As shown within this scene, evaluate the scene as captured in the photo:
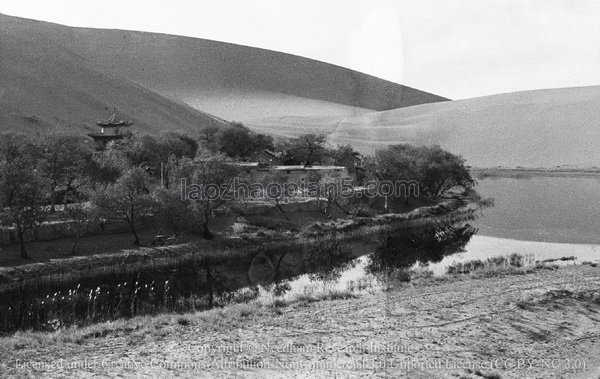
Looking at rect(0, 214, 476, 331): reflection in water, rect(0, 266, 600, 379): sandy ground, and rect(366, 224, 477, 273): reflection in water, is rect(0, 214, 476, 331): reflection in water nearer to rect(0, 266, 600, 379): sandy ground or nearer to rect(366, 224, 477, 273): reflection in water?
rect(366, 224, 477, 273): reflection in water

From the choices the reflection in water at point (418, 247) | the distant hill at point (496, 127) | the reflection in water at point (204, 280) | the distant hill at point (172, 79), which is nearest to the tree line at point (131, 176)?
the reflection in water at point (204, 280)

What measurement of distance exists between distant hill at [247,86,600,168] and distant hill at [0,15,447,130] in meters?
18.1

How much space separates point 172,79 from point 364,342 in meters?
120

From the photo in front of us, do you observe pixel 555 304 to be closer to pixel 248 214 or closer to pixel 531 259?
pixel 531 259

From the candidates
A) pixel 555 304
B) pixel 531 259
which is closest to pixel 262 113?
pixel 531 259

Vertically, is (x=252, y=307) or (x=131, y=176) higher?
(x=131, y=176)

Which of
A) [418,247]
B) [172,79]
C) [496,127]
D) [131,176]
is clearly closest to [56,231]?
[131,176]

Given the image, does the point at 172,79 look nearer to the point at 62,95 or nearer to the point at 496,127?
the point at 62,95

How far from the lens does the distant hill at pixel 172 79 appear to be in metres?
66.0

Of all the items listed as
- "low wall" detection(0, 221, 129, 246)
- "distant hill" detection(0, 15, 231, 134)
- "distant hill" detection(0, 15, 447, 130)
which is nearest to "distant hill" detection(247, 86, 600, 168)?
"distant hill" detection(0, 15, 447, 130)

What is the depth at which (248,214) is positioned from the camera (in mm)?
31906

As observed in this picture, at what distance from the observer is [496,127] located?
8894 centimetres

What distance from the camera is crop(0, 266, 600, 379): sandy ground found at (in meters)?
11.1

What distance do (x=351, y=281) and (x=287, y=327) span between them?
6931 mm
